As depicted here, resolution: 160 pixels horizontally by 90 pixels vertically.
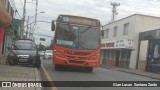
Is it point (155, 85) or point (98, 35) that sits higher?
point (98, 35)

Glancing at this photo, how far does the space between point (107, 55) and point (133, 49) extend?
15.3 m

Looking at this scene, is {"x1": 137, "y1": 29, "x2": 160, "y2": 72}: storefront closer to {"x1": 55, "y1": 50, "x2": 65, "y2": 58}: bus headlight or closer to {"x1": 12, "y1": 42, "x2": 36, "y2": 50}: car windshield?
{"x1": 12, "y1": 42, "x2": 36, "y2": 50}: car windshield

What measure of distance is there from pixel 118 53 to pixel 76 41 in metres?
31.1

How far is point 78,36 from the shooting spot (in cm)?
2486

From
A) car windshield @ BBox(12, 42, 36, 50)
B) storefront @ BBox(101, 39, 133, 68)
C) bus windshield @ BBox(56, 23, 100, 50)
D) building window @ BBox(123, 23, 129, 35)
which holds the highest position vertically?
building window @ BBox(123, 23, 129, 35)

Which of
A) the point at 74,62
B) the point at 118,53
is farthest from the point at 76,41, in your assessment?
the point at 118,53

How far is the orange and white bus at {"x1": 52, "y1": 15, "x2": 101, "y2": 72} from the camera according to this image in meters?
24.5

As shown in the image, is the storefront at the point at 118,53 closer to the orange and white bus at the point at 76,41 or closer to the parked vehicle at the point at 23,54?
the parked vehicle at the point at 23,54

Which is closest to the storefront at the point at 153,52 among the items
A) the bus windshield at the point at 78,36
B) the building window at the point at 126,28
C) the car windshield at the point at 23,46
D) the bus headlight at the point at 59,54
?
the building window at the point at 126,28

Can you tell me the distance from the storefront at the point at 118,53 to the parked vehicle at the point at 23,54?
2193 cm

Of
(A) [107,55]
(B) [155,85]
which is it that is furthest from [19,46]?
(A) [107,55]

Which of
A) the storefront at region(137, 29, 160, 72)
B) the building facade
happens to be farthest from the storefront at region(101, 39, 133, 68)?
the storefront at region(137, 29, 160, 72)

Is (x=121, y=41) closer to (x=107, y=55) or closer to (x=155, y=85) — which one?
(x=107, y=55)

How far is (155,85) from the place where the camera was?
1695cm
